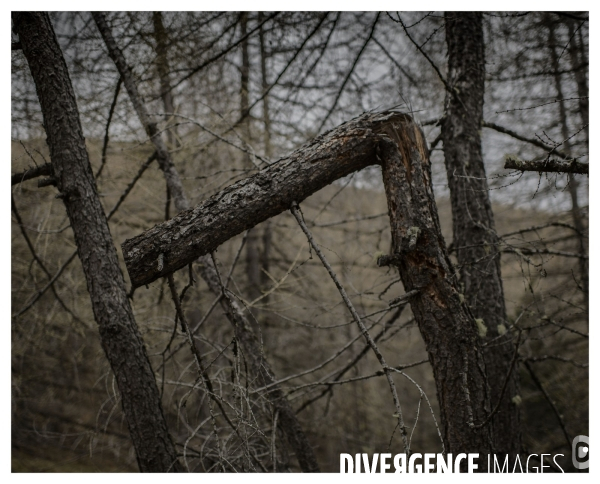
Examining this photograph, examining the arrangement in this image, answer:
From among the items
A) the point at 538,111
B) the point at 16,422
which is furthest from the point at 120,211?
the point at 538,111

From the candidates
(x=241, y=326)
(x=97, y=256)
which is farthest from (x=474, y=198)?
(x=97, y=256)

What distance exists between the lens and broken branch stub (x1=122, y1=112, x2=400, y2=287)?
1531 millimetres

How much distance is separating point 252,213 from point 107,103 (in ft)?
6.62

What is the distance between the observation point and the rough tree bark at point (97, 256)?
1.98 m

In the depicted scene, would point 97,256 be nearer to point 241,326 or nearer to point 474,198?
point 241,326

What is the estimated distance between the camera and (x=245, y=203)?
1.53 metres

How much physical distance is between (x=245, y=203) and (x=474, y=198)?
1.53 metres

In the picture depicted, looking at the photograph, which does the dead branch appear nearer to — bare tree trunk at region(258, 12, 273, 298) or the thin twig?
the thin twig

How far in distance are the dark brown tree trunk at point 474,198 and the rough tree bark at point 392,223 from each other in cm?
89

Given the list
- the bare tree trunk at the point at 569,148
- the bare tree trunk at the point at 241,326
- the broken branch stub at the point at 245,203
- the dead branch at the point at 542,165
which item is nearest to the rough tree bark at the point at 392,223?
the broken branch stub at the point at 245,203

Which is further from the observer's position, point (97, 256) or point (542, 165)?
point (97, 256)

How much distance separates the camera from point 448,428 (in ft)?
5.40

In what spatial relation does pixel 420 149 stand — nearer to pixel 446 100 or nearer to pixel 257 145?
pixel 446 100

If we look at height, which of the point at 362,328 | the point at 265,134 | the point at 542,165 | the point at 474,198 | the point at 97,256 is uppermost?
the point at 265,134
